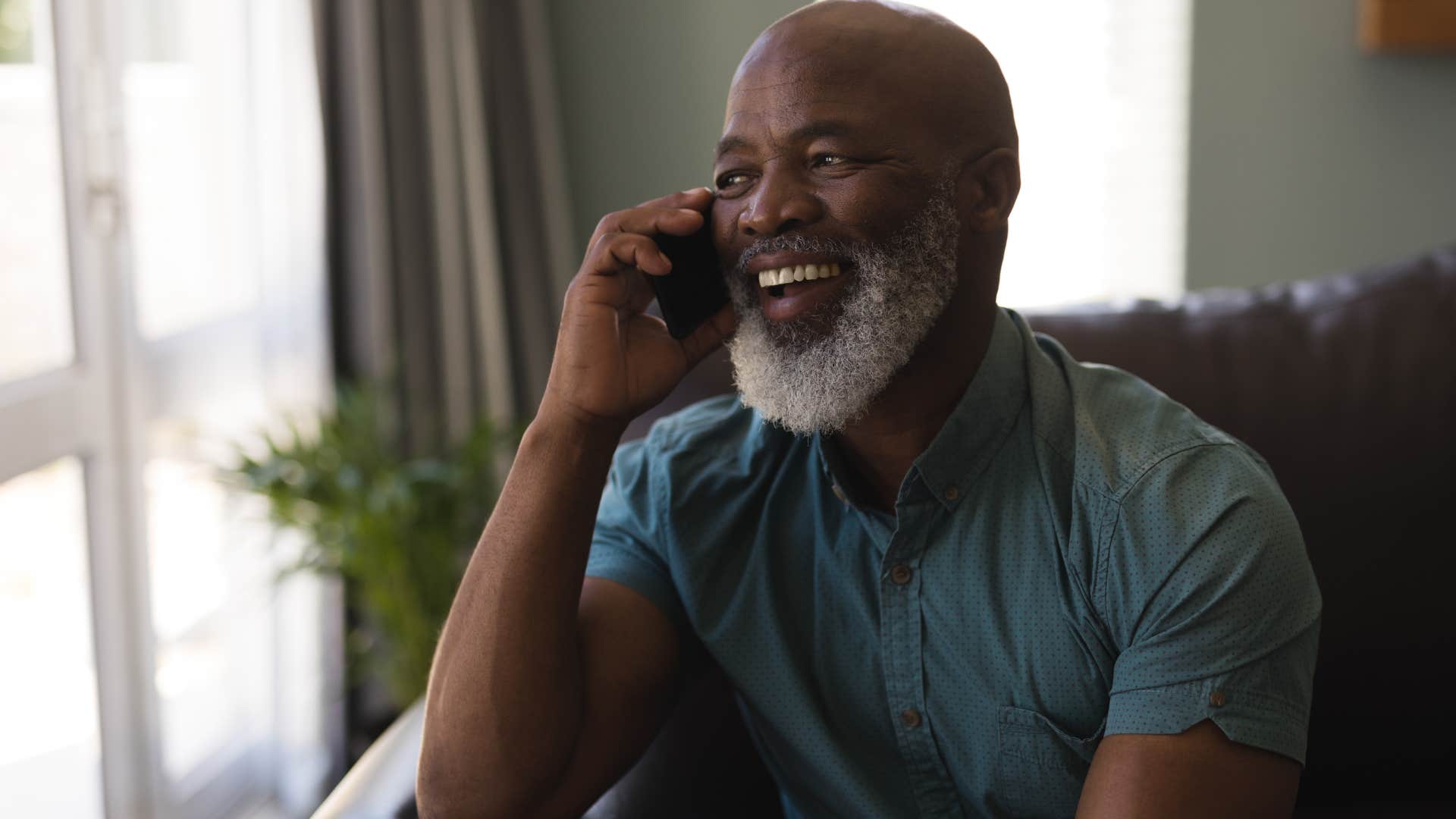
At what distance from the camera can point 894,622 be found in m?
1.21

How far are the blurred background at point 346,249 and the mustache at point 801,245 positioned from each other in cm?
95

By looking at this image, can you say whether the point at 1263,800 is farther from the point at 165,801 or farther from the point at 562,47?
the point at 562,47

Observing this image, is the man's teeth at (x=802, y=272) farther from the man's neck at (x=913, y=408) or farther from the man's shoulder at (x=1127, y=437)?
the man's shoulder at (x=1127, y=437)

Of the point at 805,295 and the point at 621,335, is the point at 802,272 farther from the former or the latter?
the point at 621,335

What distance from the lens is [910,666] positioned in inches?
47.3

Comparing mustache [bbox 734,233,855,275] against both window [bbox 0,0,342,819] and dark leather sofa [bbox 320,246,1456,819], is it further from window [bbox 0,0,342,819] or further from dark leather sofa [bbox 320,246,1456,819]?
window [bbox 0,0,342,819]

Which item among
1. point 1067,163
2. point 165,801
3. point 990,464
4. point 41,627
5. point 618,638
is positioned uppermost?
point 1067,163

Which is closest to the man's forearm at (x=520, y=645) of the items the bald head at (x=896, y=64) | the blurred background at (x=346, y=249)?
the bald head at (x=896, y=64)

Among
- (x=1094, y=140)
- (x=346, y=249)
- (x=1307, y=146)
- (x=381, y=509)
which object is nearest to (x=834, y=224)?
(x=381, y=509)

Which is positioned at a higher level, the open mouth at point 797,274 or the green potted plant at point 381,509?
the open mouth at point 797,274

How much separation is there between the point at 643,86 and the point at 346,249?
753 millimetres

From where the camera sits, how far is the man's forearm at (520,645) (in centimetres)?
116

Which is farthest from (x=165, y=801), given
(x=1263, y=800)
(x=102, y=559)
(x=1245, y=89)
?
(x=1245, y=89)

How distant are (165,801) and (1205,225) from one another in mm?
2275
